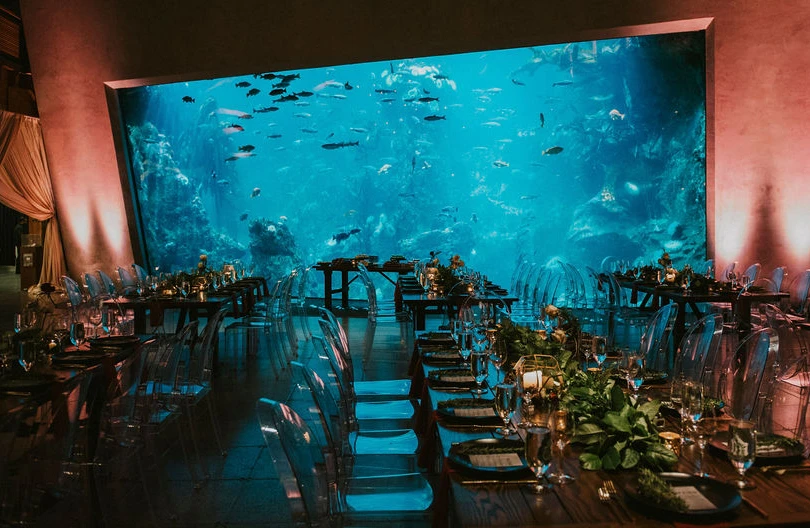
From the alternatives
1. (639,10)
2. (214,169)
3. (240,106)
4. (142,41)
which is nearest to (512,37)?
(639,10)

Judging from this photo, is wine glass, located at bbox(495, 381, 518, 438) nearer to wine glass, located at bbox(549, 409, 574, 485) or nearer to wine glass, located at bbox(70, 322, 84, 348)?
wine glass, located at bbox(549, 409, 574, 485)

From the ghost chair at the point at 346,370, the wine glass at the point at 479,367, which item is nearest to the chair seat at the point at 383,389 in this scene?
the ghost chair at the point at 346,370

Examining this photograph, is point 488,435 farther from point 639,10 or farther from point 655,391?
point 639,10

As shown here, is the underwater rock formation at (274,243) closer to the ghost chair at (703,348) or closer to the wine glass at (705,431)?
the ghost chair at (703,348)

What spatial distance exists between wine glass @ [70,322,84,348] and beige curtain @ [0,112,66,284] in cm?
874

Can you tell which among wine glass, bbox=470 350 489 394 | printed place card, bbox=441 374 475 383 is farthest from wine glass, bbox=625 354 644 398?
printed place card, bbox=441 374 475 383

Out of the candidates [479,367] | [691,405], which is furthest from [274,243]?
[691,405]

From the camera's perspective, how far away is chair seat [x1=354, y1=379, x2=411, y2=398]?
4.02 metres

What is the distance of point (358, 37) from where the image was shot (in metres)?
9.65

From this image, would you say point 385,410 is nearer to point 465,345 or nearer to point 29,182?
point 465,345

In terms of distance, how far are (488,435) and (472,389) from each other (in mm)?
656

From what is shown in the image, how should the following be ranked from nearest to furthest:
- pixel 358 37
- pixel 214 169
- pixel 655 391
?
pixel 655 391 < pixel 358 37 < pixel 214 169

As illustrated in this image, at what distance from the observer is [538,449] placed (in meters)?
1.79

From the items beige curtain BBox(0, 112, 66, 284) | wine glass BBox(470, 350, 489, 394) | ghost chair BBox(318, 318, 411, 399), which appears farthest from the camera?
beige curtain BBox(0, 112, 66, 284)
